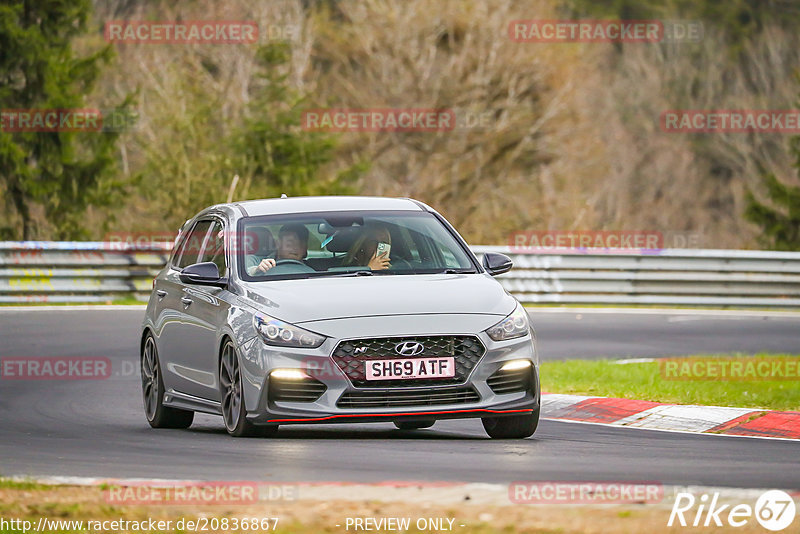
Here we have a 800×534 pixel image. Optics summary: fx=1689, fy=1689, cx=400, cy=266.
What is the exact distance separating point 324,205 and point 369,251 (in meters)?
0.72

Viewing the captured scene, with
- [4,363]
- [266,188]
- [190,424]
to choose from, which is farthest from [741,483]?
[266,188]

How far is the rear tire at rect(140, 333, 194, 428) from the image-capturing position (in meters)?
12.5

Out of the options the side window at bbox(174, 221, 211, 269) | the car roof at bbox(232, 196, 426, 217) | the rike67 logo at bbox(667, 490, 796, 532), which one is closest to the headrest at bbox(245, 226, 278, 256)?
the car roof at bbox(232, 196, 426, 217)

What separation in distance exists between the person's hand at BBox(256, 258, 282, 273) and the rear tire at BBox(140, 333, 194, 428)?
1581 mm

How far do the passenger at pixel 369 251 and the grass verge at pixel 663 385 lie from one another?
349 cm

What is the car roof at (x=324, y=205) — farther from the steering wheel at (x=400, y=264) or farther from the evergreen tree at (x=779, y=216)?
the evergreen tree at (x=779, y=216)

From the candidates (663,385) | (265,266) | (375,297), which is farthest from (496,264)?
(663,385)

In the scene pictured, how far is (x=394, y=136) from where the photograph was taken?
1788 inches

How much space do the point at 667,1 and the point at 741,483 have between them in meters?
59.8

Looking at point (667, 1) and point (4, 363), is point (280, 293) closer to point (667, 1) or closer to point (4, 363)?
point (4, 363)

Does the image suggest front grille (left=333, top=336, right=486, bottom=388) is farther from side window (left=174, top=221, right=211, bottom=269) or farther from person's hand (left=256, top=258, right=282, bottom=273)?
side window (left=174, top=221, right=211, bottom=269)

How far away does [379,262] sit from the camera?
11.5 meters

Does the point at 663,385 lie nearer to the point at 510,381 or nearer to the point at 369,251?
the point at 369,251

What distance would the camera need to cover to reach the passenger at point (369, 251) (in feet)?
37.7
